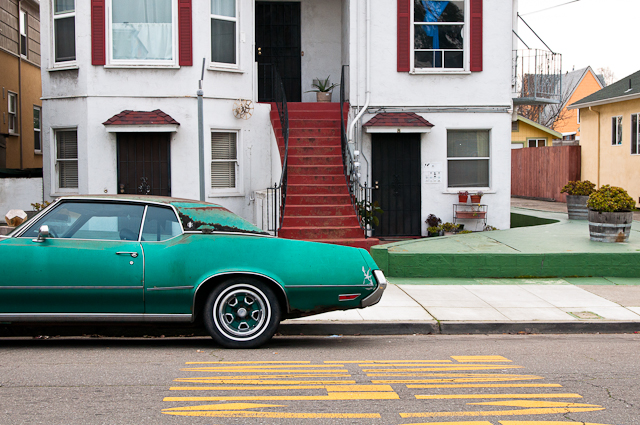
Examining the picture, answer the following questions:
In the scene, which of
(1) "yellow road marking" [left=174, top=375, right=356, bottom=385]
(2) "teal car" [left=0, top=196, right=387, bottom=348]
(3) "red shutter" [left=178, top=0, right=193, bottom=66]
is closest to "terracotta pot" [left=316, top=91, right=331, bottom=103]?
(3) "red shutter" [left=178, top=0, right=193, bottom=66]

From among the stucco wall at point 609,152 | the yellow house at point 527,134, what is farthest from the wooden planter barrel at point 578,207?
the yellow house at point 527,134

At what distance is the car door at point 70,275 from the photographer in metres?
6.09

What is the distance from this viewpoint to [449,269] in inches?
430

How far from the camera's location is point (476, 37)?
603 inches

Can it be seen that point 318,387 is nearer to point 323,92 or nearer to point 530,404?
point 530,404

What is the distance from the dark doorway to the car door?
332 inches

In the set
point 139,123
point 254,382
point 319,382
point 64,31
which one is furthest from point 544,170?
point 254,382

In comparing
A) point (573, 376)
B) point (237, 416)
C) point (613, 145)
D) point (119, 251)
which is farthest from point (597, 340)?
Answer: point (613, 145)

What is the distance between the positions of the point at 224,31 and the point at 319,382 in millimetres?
11328

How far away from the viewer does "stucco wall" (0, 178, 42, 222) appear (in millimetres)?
15234

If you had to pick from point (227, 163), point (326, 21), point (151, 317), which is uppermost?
point (326, 21)

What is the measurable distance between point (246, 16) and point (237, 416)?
479 inches

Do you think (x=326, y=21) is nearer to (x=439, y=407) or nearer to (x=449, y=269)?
(x=449, y=269)

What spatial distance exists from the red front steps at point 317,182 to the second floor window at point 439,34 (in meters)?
2.40
